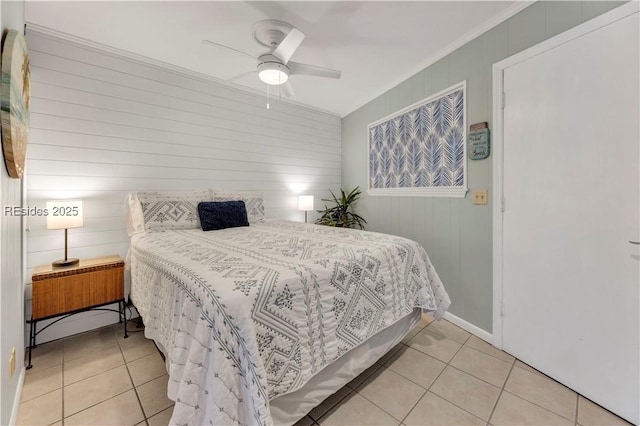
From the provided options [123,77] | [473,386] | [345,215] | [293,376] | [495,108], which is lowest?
[473,386]

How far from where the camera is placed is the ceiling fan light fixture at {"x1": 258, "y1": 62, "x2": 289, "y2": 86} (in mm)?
2051

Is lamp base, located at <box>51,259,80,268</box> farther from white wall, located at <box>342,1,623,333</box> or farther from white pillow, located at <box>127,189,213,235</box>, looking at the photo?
white wall, located at <box>342,1,623,333</box>

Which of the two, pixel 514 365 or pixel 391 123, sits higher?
pixel 391 123

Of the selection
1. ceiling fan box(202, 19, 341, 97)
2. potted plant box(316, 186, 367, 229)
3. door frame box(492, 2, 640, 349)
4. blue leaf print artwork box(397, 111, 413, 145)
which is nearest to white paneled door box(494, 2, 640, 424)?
door frame box(492, 2, 640, 349)

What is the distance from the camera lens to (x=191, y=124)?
296 centimetres

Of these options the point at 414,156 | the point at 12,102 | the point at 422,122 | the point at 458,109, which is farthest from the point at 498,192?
the point at 12,102

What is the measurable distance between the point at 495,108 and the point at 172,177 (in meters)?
3.20

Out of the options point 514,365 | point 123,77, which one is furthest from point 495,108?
point 123,77

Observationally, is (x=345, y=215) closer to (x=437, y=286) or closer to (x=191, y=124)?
→ (x=437, y=286)

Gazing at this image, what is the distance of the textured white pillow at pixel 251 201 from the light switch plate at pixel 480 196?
2.30 metres

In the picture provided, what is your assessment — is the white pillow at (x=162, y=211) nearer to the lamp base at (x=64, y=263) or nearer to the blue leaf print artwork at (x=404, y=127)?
the lamp base at (x=64, y=263)

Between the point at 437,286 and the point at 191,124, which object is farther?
the point at 191,124

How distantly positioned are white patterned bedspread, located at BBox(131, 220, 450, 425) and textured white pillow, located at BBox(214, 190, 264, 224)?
3.45ft

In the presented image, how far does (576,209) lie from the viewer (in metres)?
1.59
